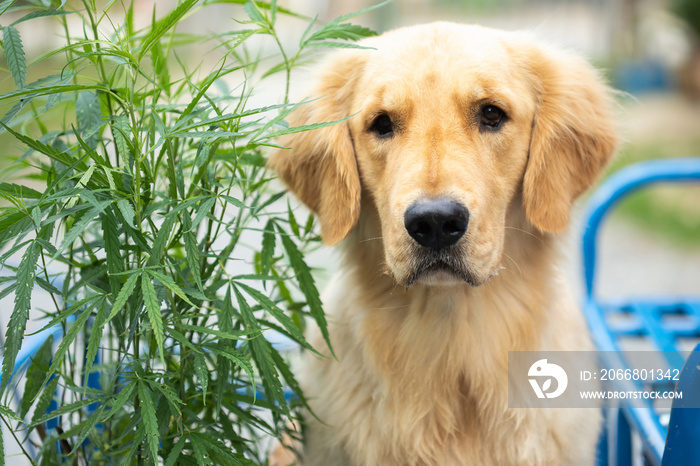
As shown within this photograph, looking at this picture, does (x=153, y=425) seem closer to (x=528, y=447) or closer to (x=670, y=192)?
(x=528, y=447)

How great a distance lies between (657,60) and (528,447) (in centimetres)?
919

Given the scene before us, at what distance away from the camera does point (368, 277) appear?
2137 mm

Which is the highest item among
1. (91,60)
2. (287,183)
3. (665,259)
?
(91,60)

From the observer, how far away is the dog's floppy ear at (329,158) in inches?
80.0

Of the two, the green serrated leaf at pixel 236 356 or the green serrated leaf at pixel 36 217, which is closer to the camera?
the green serrated leaf at pixel 36 217

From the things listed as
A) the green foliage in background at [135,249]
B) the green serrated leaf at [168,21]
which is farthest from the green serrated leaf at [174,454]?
the green serrated leaf at [168,21]

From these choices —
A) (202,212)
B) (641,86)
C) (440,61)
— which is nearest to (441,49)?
(440,61)

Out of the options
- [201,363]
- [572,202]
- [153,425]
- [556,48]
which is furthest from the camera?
[556,48]

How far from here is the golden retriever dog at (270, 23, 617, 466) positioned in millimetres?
1887

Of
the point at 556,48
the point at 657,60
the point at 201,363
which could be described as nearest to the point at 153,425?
the point at 201,363

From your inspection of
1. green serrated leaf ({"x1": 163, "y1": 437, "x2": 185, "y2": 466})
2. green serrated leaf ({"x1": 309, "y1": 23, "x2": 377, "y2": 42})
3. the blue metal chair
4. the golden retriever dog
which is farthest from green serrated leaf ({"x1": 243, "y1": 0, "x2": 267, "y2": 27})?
the blue metal chair

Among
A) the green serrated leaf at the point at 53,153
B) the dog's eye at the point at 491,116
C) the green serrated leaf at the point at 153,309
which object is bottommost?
the green serrated leaf at the point at 153,309

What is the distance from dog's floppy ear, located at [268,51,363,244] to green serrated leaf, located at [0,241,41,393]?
90 cm

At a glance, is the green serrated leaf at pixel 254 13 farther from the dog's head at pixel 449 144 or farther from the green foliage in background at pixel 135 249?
the dog's head at pixel 449 144
